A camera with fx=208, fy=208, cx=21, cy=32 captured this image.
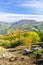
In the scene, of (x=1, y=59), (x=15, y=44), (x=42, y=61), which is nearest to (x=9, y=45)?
(x=15, y=44)

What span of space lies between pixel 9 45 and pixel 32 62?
11627 millimetres

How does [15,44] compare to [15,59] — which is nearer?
[15,59]

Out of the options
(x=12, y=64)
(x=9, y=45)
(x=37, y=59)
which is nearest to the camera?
(x=12, y=64)

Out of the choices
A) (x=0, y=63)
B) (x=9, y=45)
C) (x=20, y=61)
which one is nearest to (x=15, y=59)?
(x=20, y=61)

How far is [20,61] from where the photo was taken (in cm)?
1934

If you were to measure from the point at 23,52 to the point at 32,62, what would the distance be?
3530 millimetres

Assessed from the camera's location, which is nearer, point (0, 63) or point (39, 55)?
point (0, 63)

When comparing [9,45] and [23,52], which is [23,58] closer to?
[23,52]

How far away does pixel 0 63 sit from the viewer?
1845 cm

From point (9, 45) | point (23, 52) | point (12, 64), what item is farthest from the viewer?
point (9, 45)

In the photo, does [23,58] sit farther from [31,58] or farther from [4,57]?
[4,57]

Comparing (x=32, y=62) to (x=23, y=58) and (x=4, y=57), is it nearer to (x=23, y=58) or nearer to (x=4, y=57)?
(x=23, y=58)

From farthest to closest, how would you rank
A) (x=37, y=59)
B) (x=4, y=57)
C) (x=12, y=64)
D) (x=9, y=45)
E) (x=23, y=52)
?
(x=9, y=45) < (x=23, y=52) < (x=4, y=57) < (x=37, y=59) < (x=12, y=64)

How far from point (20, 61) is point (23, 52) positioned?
3.13 metres
